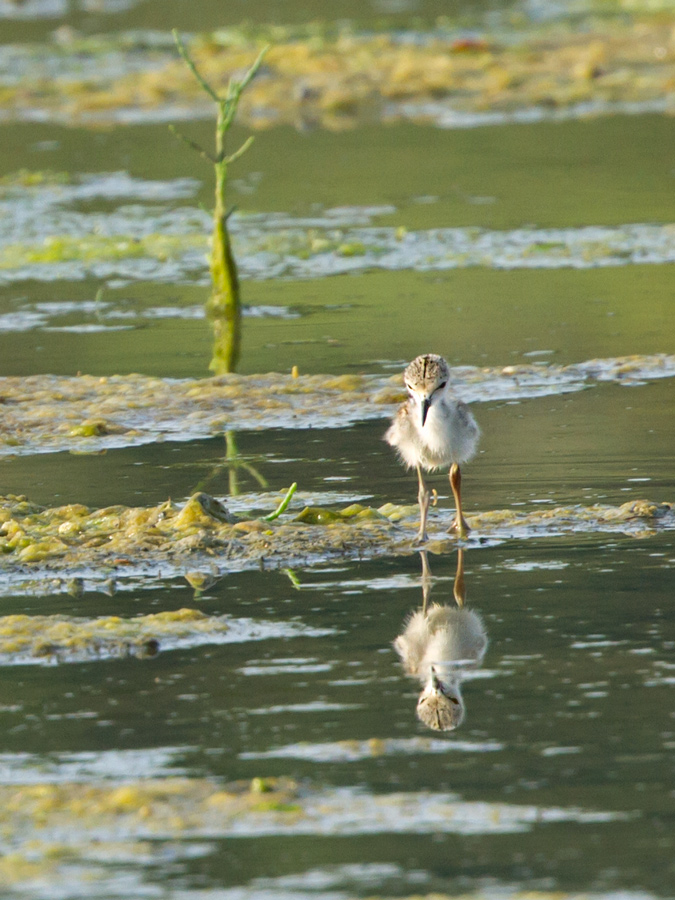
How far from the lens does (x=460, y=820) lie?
16.9ft

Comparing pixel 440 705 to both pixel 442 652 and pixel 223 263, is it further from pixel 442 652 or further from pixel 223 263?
pixel 223 263

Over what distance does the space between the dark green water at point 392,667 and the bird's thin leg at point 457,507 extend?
23cm

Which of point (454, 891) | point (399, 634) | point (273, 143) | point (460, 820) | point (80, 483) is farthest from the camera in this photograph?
point (273, 143)

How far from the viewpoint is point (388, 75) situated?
27594mm

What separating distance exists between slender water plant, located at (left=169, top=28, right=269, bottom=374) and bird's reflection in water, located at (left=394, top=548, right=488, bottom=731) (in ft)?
17.8

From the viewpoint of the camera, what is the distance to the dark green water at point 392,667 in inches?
195

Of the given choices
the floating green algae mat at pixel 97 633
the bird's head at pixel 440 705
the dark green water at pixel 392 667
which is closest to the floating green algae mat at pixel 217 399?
the dark green water at pixel 392 667

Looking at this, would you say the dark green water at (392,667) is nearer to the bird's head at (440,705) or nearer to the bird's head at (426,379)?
the bird's head at (440,705)

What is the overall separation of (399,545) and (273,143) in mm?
15791

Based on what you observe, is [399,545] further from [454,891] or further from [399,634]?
[454,891]

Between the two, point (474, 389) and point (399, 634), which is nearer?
point (399, 634)

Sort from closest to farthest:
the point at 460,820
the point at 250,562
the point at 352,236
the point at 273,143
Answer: the point at 460,820 < the point at 250,562 < the point at 352,236 < the point at 273,143

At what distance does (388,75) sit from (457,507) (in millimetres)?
20517

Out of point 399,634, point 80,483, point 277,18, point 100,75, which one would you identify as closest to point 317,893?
point 399,634
